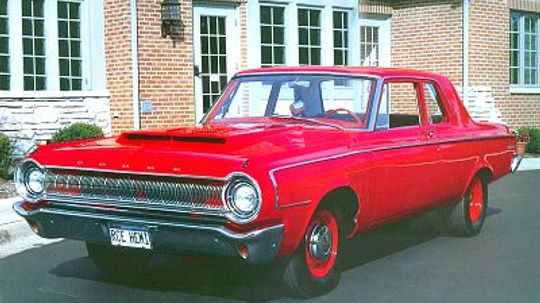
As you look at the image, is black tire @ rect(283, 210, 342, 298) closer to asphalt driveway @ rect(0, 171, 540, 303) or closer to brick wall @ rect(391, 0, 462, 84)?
asphalt driveway @ rect(0, 171, 540, 303)

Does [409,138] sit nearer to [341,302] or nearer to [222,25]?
[341,302]

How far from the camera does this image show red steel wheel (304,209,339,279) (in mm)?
5574

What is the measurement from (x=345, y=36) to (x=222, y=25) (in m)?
3.24

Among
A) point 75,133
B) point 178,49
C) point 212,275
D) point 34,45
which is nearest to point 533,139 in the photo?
point 178,49

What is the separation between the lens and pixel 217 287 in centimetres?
590

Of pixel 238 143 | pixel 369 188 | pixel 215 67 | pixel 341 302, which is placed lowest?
pixel 341 302

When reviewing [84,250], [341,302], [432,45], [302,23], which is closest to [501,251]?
[341,302]

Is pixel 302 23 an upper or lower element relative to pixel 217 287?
upper

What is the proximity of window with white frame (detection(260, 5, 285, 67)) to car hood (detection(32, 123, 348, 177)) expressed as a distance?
365 inches

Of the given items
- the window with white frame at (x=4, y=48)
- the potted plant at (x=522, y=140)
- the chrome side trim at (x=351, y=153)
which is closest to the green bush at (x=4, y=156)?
the window with white frame at (x=4, y=48)

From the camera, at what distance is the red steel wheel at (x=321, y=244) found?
5.57 meters

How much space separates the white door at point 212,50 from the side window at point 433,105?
7165 mm

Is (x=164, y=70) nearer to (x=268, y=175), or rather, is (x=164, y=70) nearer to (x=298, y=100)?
(x=298, y=100)

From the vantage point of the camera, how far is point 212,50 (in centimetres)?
1441
